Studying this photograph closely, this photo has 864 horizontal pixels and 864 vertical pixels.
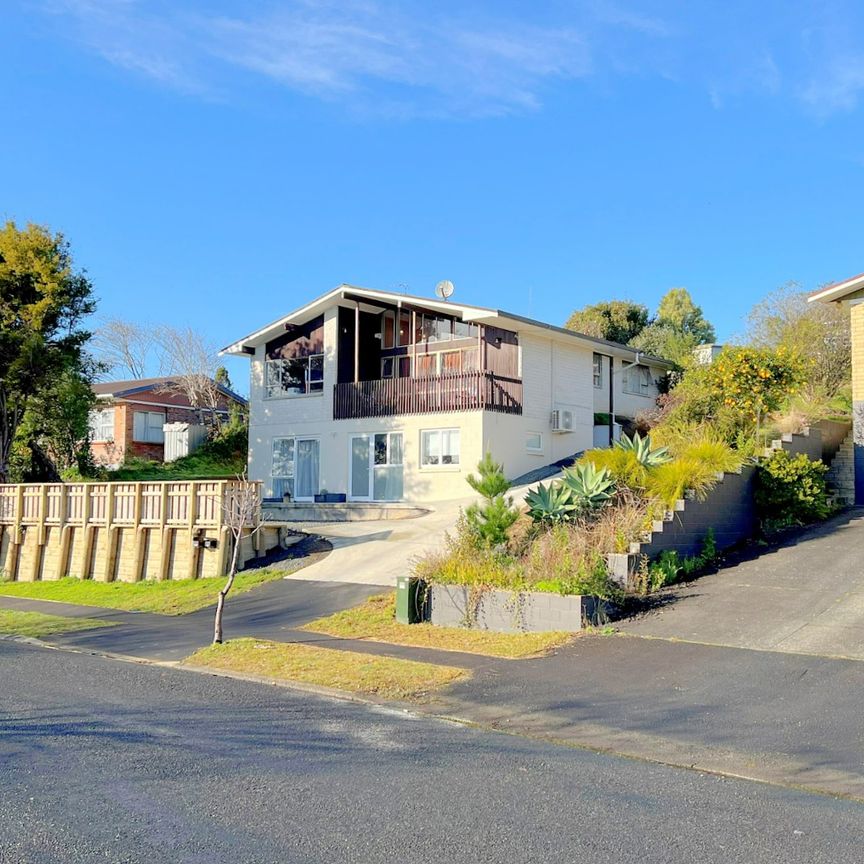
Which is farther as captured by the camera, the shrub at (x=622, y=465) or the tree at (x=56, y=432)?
the tree at (x=56, y=432)

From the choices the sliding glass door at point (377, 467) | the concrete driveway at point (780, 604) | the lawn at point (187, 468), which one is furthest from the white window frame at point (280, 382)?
the concrete driveway at point (780, 604)

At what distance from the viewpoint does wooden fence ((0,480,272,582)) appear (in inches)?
798

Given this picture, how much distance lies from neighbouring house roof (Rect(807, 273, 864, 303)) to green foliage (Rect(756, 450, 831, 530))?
492 centimetres

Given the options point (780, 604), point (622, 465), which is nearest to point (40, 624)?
point (622, 465)

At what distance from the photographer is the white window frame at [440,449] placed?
26.9 m

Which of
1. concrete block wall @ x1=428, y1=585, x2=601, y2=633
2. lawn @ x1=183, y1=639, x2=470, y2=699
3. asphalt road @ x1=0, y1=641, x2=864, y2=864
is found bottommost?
asphalt road @ x1=0, y1=641, x2=864, y2=864

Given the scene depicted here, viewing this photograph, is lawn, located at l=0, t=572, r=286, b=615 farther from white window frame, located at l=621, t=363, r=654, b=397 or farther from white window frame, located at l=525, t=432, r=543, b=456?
white window frame, located at l=621, t=363, r=654, b=397

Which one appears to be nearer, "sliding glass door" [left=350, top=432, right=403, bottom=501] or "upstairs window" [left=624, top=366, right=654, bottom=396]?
"sliding glass door" [left=350, top=432, right=403, bottom=501]

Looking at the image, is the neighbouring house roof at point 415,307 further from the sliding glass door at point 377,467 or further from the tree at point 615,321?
the tree at point 615,321

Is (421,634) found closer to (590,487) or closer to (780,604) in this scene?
(590,487)

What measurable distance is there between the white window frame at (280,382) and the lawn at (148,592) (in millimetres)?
11393

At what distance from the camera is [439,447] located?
1079 inches

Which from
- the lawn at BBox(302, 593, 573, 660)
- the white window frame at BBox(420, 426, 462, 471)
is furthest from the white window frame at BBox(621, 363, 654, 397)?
the lawn at BBox(302, 593, 573, 660)

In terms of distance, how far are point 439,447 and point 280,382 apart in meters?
7.81
